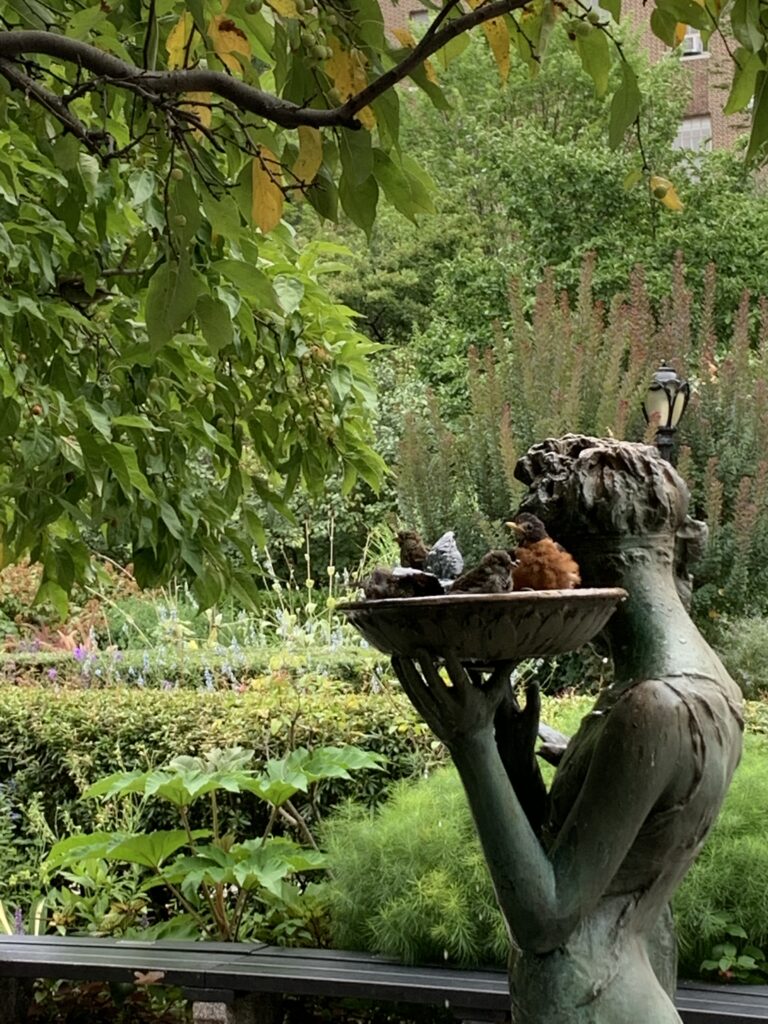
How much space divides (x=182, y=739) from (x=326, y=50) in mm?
5364

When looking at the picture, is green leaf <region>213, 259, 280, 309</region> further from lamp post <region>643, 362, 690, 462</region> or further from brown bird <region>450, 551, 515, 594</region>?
lamp post <region>643, 362, 690, 462</region>

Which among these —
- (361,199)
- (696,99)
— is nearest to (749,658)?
(361,199)

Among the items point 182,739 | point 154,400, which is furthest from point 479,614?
point 182,739

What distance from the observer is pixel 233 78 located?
153cm

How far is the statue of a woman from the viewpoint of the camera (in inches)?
72.2

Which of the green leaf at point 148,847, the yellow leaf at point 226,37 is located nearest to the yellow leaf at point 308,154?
the yellow leaf at point 226,37

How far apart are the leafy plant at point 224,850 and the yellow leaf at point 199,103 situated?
3453 mm

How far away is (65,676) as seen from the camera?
910 centimetres

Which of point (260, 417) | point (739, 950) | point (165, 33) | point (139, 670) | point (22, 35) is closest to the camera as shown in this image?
point (22, 35)

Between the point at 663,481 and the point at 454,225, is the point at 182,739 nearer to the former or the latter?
the point at 663,481

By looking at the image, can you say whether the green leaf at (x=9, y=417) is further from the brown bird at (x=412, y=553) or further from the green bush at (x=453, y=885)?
the green bush at (x=453, y=885)

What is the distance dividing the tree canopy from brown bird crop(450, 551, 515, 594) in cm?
45

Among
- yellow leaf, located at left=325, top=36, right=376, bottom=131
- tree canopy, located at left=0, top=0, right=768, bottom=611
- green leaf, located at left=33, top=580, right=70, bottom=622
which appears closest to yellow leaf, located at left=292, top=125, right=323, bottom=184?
tree canopy, located at left=0, top=0, right=768, bottom=611

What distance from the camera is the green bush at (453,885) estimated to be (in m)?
4.30
